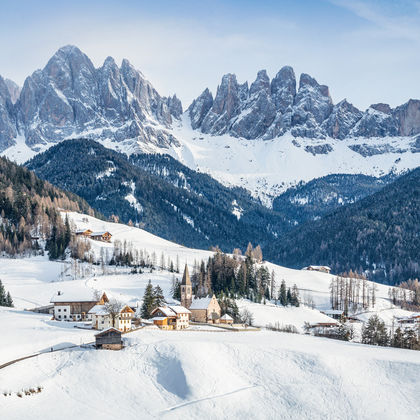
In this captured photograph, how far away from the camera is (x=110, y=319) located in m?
95.8

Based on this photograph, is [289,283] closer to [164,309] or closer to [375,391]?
[164,309]

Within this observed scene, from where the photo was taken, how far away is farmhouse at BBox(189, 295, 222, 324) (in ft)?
374

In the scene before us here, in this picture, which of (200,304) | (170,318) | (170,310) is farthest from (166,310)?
(200,304)

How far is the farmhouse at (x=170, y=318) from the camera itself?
99994 millimetres

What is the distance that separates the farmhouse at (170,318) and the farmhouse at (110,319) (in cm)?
476

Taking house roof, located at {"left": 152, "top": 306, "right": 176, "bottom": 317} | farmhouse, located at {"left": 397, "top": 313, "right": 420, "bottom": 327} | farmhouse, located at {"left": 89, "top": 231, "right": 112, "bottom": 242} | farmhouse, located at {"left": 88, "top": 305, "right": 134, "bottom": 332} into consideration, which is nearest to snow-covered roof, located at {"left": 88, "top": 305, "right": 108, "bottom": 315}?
farmhouse, located at {"left": 88, "top": 305, "right": 134, "bottom": 332}

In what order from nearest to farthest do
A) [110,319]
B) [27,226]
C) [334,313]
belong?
[110,319], [334,313], [27,226]

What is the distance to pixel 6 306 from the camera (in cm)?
11412

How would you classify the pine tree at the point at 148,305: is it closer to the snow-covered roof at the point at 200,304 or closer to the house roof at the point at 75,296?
the house roof at the point at 75,296

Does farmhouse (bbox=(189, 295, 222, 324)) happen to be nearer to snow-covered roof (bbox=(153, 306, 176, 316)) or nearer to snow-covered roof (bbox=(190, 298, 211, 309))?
snow-covered roof (bbox=(190, 298, 211, 309))

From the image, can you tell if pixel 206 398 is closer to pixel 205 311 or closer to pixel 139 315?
pixel 139 315

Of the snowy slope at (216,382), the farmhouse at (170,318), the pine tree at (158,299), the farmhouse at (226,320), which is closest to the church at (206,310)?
the farmhouse at (226,320)

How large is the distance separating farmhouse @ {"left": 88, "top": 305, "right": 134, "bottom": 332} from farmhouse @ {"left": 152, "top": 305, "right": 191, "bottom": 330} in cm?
476

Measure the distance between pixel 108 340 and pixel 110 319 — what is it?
1589cm
